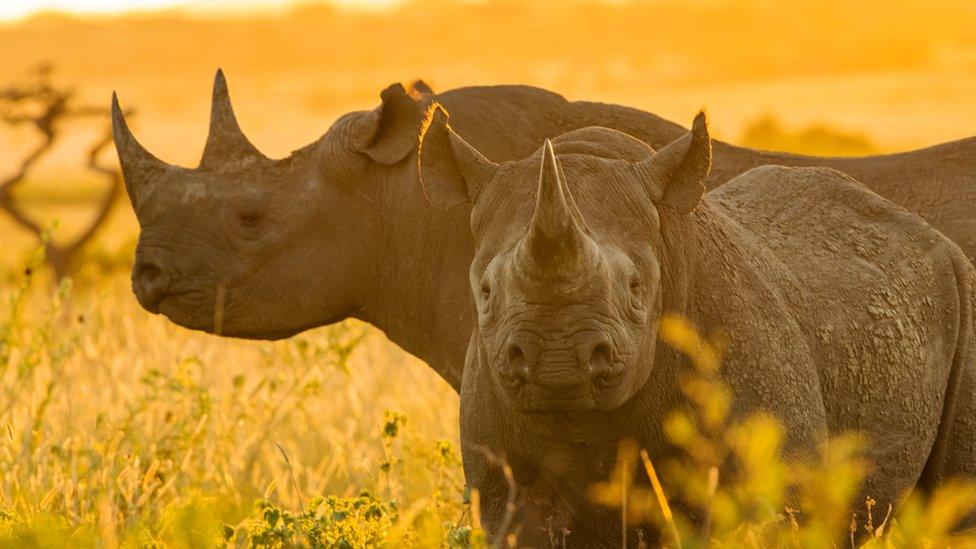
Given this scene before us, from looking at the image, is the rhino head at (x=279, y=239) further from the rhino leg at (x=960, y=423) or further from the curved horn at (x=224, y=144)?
the rhino leg at (x=960, y=423)

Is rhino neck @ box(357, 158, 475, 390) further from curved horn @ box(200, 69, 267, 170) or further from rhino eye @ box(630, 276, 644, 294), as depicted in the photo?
rhino eye @ box(630, 276, 644, 294)

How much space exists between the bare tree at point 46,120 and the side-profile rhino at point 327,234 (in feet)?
26.2

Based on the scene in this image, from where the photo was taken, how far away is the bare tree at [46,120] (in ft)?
50.9

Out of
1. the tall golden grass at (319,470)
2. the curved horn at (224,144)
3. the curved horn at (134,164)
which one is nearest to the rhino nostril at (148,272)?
the tall golden grass at (319,470)

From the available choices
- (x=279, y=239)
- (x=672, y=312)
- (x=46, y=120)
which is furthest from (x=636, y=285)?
(x=46, y=120)

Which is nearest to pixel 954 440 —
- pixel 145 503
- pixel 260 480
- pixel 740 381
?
pixel 740 381

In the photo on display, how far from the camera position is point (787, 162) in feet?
26.0

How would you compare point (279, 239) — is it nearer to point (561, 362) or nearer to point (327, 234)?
point (327, 234)

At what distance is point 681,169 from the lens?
5086 mm

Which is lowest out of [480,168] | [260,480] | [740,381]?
[260,480]

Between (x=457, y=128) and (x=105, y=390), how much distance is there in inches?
107

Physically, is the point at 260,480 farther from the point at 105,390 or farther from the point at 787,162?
the point at 787,162

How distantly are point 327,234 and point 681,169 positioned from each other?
2609 mm

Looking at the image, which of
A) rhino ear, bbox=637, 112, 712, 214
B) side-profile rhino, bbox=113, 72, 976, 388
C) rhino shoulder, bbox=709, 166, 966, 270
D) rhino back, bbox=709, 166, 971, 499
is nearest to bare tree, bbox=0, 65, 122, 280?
side-profile rhino, bbox=113, 72, 976, 388
